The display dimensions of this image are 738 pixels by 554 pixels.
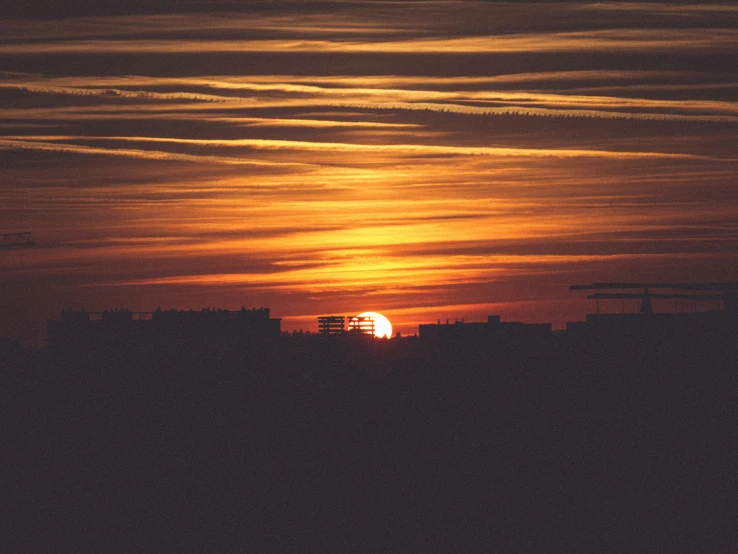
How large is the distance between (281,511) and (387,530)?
10.7 meters

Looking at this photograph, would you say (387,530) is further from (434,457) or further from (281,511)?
(434,457)

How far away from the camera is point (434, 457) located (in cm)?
12262

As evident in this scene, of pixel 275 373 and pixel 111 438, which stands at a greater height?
pixel 275 373

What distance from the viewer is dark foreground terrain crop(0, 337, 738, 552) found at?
3383 inches

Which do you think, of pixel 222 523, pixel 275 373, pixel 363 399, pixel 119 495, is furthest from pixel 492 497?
pixel 275 373

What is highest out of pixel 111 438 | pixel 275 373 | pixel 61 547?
pixel 275 373

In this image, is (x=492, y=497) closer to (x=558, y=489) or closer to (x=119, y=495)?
(x=558, y=489)

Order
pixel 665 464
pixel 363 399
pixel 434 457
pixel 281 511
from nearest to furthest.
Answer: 1. pixel 281 511
2. pixel 665 464
3. pixel 434 457
4. pixel 363 399

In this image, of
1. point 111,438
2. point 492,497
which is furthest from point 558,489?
point 111,438

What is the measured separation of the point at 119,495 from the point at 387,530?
83.9ft

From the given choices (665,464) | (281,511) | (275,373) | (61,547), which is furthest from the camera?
(275,373)

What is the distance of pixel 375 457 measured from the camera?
123438 mm

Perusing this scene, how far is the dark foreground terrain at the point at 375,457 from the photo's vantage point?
8594 cm

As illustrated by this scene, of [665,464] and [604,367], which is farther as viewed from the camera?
[604,367]
